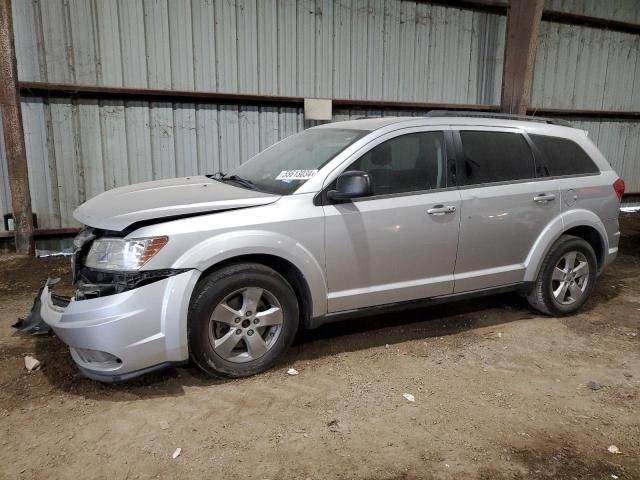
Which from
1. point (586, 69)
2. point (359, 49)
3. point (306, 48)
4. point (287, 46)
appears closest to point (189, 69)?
point (287, 46)

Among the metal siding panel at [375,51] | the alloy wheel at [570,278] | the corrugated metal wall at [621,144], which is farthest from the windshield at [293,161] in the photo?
the corrugated metal wall at [621,144]

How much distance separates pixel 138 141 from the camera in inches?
274

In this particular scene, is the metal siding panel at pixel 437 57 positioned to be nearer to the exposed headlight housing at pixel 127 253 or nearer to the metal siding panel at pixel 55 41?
the metal siding panel at pixel 55 41

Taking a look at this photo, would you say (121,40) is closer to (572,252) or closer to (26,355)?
(26,355)

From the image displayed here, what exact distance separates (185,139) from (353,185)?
4.45m

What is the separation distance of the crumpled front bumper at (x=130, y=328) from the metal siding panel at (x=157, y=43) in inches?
180

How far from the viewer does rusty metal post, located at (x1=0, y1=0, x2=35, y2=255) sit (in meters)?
5.82

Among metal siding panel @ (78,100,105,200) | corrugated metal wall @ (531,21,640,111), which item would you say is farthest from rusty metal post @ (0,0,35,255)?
corrugated metal wall @ (531,21,640,111)

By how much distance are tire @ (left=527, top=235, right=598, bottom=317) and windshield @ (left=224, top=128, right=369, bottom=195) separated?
2.08 metres

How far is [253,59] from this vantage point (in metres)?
7.44

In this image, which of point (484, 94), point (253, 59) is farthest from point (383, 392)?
point (484, 94)

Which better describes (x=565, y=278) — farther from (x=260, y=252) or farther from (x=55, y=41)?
(x=55, y=41)

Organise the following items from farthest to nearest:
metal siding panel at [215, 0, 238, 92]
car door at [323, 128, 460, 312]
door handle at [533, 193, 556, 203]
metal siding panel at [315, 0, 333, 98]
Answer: metal siding panel at [315, 0, 333, 98], metal siding panel at [215, 0, 238, 92], door handle at [533, 193, 556, 203], car door at [323, 128, 460, 312]

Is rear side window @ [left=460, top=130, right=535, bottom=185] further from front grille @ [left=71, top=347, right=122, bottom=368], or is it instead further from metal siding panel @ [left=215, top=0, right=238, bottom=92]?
metal siding panel @ [left=215, top=0, right=238, bottom=92]
